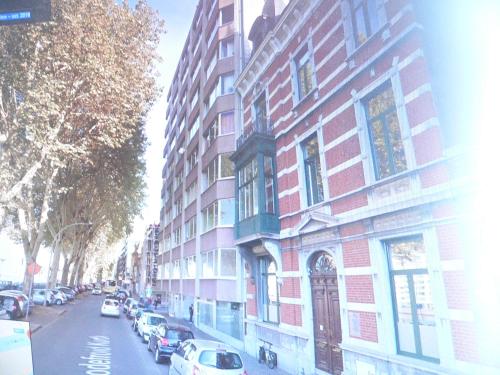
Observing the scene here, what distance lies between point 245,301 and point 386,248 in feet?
33.1

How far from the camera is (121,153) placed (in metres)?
27.1

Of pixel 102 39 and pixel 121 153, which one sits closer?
pixel 102 39

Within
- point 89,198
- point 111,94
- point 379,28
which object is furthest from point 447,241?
point 89,198

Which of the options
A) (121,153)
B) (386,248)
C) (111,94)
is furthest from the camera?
(121,153)

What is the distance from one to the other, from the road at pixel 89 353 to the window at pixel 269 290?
475cm

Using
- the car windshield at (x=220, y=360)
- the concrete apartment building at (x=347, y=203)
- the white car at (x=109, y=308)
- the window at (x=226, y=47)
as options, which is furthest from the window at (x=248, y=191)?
the white car at (x=109, y=308)

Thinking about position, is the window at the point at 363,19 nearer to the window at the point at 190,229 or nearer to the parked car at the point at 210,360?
the parked car at the point at 210,360

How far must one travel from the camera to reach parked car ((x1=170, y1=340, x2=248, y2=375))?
351 inches

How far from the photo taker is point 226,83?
75.2ft

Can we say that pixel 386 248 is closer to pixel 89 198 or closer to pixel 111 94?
pixel 111 94

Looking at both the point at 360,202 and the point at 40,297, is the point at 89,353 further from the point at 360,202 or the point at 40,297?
the point at 40,297

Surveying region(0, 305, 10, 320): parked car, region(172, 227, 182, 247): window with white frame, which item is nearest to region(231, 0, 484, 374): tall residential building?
region(0, 305, 10, 320): parked car

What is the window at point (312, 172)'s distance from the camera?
1236 cm

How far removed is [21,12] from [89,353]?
13.2 meters
